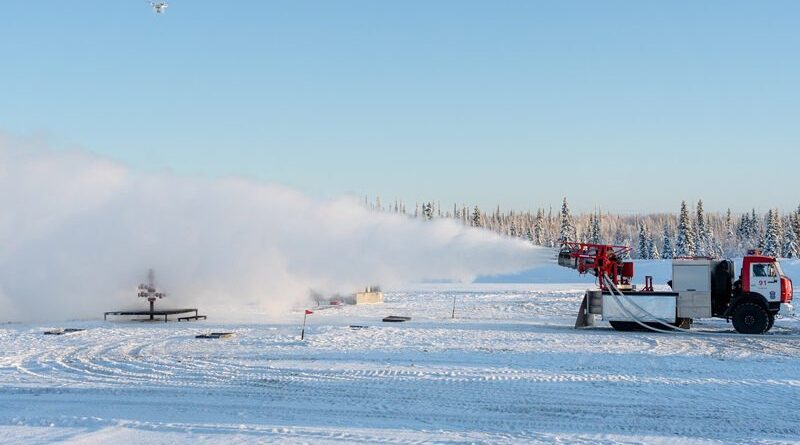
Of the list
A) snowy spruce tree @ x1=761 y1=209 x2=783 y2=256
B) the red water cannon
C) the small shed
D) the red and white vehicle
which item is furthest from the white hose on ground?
snowy spruce tree @ x1=761 y1=209 x2=783 y2=256

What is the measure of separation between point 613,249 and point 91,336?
710 inches

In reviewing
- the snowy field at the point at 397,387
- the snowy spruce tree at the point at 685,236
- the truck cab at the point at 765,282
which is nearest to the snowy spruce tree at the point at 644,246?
the snowy spruce tree at the point at 685,236

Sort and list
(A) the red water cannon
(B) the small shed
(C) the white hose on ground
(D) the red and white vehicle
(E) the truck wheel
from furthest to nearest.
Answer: (B) the small shed → (A) the red water cannon → (C) the white hose on ground → (D) the red and white vehicle → (E) the truck wheel

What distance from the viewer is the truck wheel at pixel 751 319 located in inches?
995

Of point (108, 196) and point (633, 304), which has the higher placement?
point (108, 196)

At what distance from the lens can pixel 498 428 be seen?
37.9ft

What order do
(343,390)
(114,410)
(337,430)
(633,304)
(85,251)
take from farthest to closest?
(85,251) < (633,304) < (343,390) < (114,410) < (337,430)

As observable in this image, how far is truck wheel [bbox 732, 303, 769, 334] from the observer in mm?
25281

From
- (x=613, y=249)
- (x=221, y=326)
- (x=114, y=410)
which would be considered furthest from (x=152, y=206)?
(x=114, y=410)

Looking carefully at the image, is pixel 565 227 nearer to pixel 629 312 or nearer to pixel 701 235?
pixel 701 235

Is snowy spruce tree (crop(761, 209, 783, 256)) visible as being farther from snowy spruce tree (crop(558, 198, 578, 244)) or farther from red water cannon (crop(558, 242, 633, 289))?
red water cannon (crop(558, 242, 633, 289))

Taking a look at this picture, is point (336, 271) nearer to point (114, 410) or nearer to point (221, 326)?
point (221, 326)

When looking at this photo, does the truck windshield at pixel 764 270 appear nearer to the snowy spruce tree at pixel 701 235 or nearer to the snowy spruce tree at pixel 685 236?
the snowy spruce tree at pixel 685 236

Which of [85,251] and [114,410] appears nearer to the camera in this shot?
[114,410]
